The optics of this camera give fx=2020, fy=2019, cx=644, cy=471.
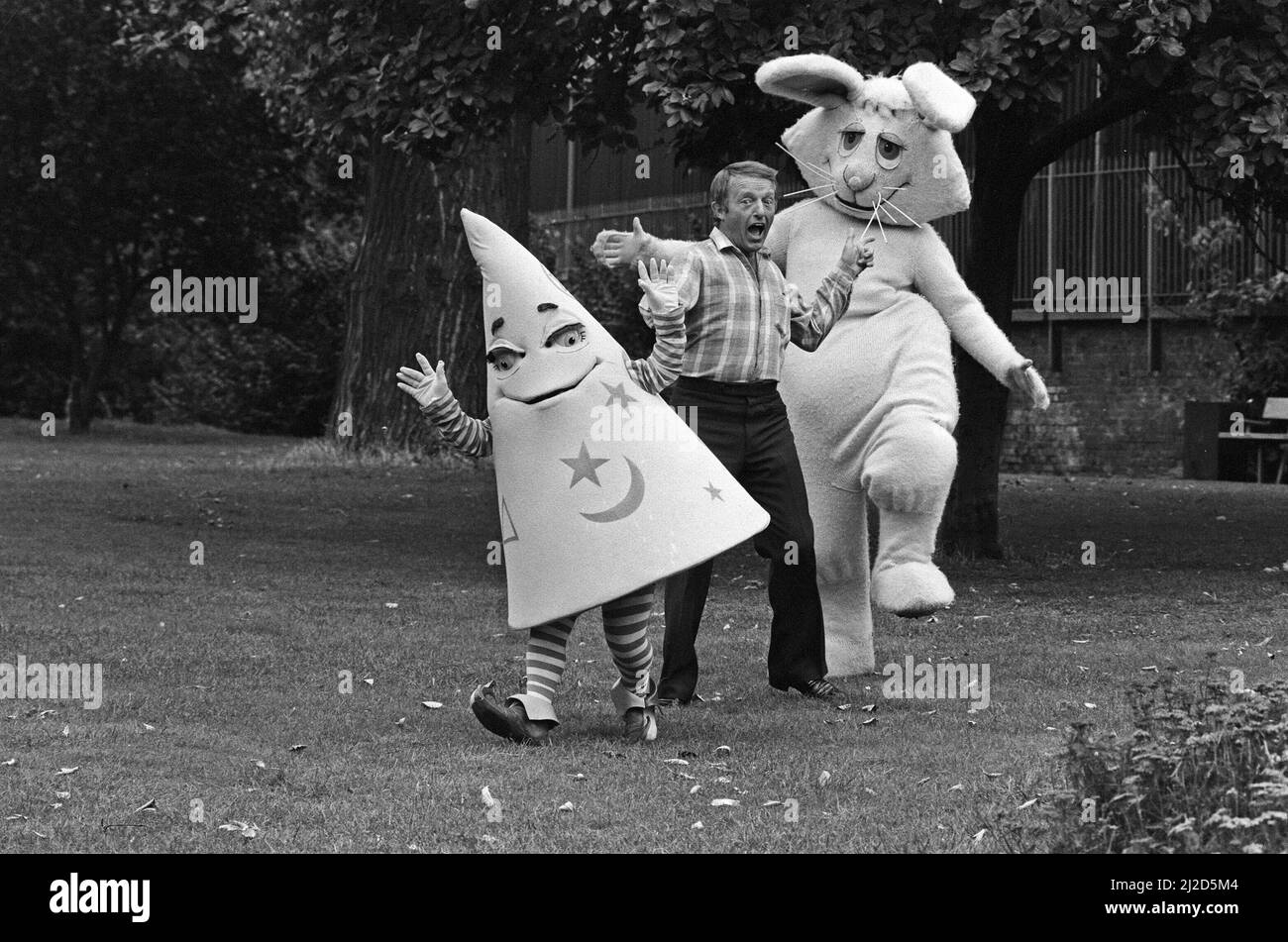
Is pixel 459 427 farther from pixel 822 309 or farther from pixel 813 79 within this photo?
pixel 813 79

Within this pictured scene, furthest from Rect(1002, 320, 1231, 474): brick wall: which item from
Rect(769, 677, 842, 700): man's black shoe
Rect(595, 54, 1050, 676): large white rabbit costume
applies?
Rect(769, 677, 842, 700): man's black shoe

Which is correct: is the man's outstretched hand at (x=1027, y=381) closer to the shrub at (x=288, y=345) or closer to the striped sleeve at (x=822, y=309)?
the striped sleeve at (x=822, y=309)

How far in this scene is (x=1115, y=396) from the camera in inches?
A: 969

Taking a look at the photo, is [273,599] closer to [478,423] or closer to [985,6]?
[478,423]

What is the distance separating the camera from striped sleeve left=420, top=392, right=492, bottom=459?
264 inches

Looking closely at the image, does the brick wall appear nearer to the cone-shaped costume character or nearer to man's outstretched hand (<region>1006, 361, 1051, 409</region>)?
man's outstretched hand (<region>1006, 361, 1051, 409</region>)

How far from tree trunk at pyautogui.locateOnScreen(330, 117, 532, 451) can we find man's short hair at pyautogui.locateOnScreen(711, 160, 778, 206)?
1169 centimetres

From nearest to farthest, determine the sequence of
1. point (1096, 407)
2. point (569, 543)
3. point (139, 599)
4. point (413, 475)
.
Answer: point (569, 543) < point (139, 599) < point (413, 475) < point (1096, 407)

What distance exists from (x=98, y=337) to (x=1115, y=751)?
2978cm

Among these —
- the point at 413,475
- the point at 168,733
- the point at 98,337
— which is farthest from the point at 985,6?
the point at 98,337

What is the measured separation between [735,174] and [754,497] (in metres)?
1.22

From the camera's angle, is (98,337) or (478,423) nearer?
(478,423)

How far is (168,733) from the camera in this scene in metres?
7.01

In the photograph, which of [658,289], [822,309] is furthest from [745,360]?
[658,289]
